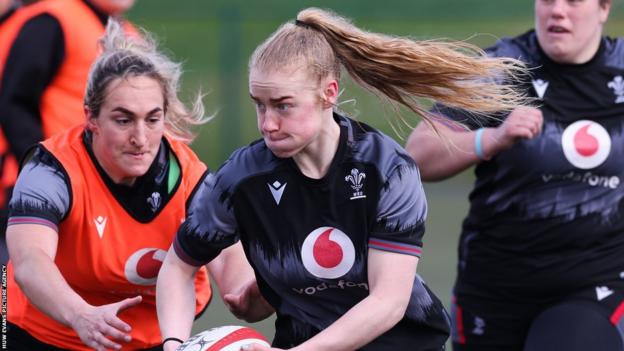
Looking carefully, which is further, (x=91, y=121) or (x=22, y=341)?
(x=22, y=341)

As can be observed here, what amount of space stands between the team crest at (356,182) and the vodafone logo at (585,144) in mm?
1233

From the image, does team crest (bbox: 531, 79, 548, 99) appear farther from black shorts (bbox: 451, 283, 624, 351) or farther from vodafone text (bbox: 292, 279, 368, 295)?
vodafone text (bbox: 292, 279, 368, 295)

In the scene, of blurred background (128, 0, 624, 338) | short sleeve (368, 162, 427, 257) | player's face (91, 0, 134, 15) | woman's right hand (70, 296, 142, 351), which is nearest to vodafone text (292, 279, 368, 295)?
short sleeve (368, 162, 427, 257)

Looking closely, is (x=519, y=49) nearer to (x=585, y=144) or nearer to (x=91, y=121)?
(x=585, y=144)

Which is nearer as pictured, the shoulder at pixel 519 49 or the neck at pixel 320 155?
the neck at pixel 320 155

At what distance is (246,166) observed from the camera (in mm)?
3791

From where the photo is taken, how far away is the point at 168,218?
4.34m

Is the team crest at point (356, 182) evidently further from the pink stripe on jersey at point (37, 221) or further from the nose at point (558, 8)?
the nose at point (558, 8)

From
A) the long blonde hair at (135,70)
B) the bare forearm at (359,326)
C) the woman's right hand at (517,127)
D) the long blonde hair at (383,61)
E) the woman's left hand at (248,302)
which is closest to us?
the bare forearm at (359,326)

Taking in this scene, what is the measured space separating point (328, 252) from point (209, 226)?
13.7 inches

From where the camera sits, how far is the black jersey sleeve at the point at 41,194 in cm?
411

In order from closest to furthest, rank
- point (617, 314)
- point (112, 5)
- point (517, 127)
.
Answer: point (517, 127) → point (617, 314) → point (112, 5)

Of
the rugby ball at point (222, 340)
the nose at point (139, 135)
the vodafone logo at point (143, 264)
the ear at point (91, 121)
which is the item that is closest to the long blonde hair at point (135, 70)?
the ear at point (91, 121)

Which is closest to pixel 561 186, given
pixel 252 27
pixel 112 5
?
pixel 112 5
